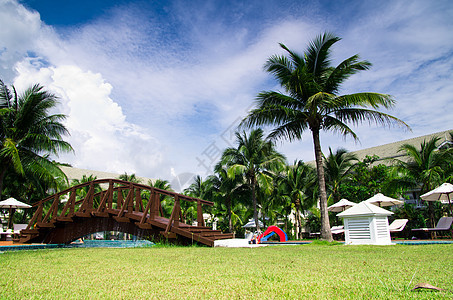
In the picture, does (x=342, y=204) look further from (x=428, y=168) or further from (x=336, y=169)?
(x=428, y=168)

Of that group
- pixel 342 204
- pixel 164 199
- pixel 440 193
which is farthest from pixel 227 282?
pixel 164 199

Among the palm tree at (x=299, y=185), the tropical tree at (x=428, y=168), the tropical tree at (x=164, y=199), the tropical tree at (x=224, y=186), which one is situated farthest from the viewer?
the tropical tree at (x=164, y=199)

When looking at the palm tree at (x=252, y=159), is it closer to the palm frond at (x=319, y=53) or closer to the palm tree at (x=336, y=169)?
the palm tree at (x=336, y=169)

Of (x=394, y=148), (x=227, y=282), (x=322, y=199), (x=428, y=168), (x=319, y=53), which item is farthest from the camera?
(x=394, y=148)

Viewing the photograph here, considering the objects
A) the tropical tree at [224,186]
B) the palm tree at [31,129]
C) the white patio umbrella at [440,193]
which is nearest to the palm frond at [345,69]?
the white patio umbrella at [440,193]

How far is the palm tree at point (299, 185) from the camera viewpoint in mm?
24531

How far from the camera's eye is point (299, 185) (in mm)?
24828

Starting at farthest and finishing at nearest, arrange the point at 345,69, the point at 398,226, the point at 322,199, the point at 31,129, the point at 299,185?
1. the point at 299,185
2. the point at 31,129
3. the point at 398,226
4. the point at 345,69
5. the point at 322,199

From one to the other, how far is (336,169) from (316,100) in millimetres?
11352

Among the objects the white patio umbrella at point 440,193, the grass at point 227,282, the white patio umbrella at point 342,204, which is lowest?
the grass at point 227,282

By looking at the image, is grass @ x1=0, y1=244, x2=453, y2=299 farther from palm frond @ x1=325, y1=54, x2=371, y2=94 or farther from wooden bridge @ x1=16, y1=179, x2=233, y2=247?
palm frond @ x1=325, y1=54, x2=371, y2=94

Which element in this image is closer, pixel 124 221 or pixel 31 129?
pixel 124 221

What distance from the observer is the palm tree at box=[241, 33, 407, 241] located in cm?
1155

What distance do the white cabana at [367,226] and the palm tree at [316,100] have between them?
4.76 ft
